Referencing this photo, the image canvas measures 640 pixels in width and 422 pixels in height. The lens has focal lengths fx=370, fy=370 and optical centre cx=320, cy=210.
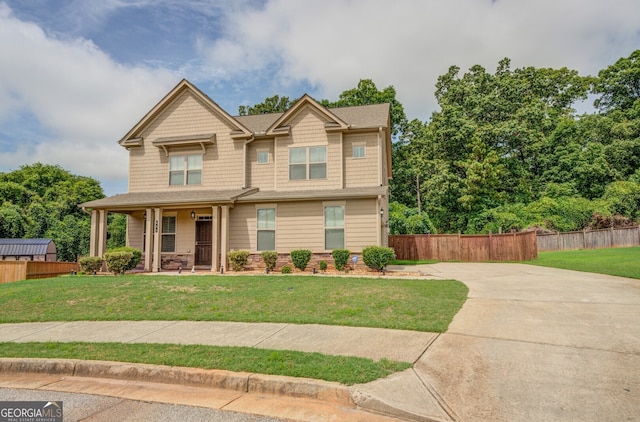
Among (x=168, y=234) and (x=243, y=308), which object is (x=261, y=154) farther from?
(x=243, y=308)

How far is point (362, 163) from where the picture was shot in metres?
16.3

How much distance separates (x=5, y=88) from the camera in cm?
2012

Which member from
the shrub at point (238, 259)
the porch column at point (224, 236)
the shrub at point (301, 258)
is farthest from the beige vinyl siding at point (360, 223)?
the porch column at point (224, 236)

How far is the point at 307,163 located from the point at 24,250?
Result: 20.2m

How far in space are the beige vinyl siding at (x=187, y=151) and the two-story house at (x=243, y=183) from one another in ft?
0.16

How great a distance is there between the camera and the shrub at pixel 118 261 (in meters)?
14.8

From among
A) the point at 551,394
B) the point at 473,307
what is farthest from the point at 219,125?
the point at 551,394

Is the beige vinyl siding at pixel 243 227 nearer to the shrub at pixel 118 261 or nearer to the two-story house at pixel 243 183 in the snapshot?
the two-story house at pixel 243 183

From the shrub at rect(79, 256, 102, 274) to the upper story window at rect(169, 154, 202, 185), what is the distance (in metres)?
4.67

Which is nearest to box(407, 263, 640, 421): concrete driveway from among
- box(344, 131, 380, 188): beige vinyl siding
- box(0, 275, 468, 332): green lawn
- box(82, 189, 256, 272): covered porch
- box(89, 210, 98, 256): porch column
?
box(0, 275, 468, 332): green lawn

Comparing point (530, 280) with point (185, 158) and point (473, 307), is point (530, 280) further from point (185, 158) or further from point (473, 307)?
point (185, 158)

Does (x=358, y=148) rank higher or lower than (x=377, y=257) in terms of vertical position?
higher

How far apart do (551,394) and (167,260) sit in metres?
16.4

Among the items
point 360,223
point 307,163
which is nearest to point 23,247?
point 307,163
